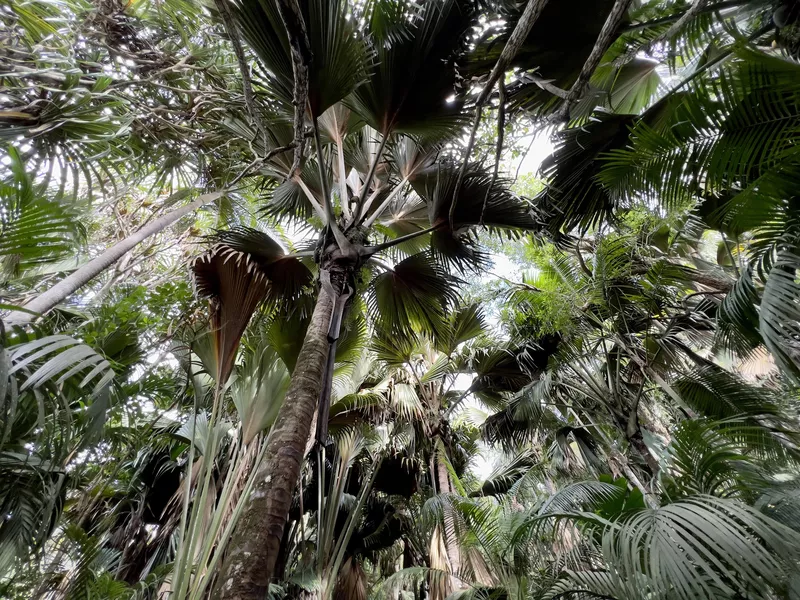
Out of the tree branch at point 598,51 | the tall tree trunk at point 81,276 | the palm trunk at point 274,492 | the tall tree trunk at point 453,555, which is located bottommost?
the tall tree trunk at point 453,555

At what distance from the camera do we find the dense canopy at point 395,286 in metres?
1.35

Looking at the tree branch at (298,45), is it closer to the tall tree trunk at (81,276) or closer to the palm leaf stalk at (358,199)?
the palm leaf stalk at (358,199)

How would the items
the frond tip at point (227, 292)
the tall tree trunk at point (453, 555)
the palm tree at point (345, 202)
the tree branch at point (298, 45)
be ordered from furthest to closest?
1. the tall tree trunk at point (453, 555)
2. the frond tip at point (227, 292)
3. the palm tree at point (345, 202)
4. the tree branch at point (298, 45)

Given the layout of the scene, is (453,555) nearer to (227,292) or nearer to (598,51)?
(227,292)

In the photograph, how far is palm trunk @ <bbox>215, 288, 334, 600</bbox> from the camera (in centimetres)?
102

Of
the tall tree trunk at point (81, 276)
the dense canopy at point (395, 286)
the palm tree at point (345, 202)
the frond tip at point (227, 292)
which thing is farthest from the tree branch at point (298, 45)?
the tall tree trunk at point (81, 276)

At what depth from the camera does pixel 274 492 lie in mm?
1228

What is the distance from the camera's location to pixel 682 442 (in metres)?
1.75

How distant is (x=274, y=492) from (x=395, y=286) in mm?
2017

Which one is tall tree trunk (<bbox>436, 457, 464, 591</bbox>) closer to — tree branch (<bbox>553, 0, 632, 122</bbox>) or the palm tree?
the palm tree

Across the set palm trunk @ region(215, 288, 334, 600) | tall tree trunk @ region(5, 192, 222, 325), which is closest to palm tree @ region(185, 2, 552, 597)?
palm trunk @ region(215, 288, 334, 600)

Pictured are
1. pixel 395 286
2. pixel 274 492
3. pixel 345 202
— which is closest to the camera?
pixel 274 492

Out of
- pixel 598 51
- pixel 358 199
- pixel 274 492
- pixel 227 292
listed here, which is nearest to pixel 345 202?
pixel 358 199

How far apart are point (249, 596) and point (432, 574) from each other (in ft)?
10.4
